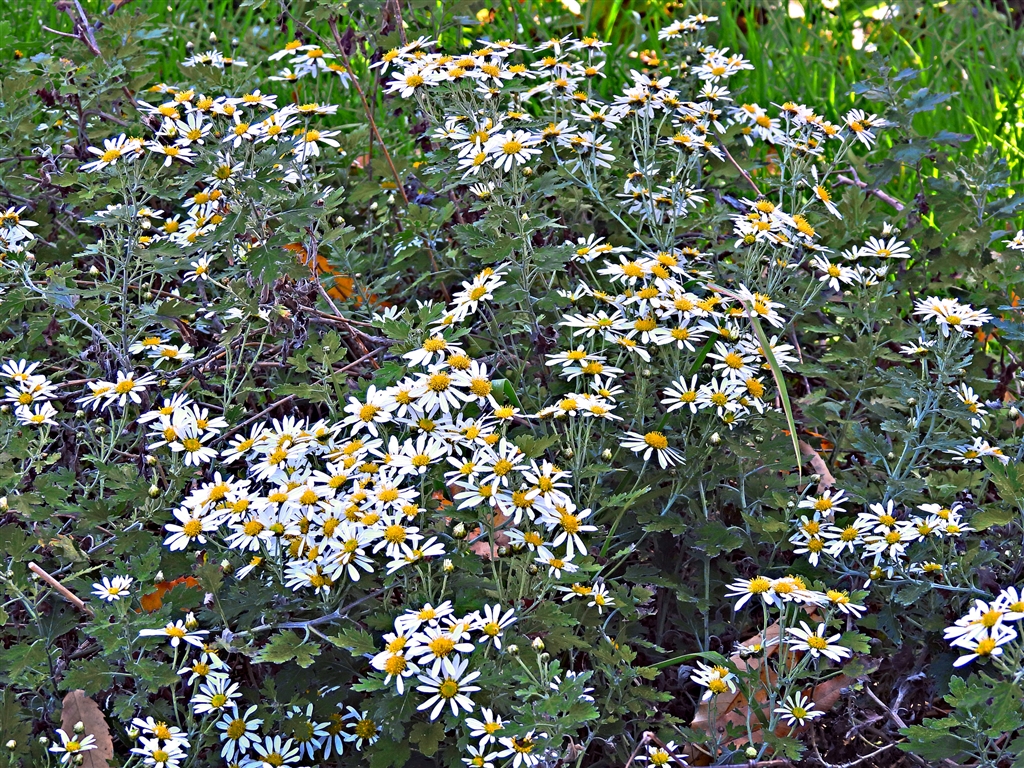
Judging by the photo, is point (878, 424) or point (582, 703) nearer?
point (582, 703)

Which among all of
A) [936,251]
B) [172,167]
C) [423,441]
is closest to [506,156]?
[423,441]

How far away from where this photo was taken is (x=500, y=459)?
2004mm

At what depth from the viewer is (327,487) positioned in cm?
202

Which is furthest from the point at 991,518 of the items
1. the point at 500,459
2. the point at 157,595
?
the point at 157,595

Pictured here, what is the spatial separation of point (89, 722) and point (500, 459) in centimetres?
101

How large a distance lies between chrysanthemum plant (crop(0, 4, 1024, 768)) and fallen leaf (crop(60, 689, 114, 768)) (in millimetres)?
13

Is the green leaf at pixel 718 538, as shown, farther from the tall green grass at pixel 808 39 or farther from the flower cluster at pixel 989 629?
the tall green grass at pixel 808 39

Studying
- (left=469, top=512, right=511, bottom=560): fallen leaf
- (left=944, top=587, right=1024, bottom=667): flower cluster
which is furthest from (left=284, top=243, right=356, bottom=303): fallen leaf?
(left=944, top=587, right=1024, bottom=667): flower cluster

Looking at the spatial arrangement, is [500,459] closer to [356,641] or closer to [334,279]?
[356,641]

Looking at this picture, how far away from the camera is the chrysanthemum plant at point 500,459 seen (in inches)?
77.9

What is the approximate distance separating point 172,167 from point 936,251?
7.71 ft

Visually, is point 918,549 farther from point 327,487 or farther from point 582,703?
point 327,487

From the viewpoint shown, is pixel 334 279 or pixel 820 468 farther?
pixel 334 279

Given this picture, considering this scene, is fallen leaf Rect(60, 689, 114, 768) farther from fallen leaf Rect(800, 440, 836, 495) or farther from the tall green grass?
the tall green grass
